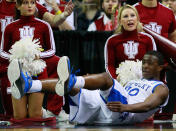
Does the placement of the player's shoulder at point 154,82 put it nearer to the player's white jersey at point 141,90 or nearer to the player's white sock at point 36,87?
the player's white jersey at point 141,90

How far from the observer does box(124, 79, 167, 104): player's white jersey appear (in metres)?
5.29

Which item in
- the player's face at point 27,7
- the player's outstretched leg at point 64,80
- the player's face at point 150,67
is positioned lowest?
the player's face at point 150,67

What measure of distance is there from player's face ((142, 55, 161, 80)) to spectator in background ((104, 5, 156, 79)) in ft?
2.15

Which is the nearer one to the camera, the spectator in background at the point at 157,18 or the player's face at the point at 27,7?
the player's face at the point at 27,7

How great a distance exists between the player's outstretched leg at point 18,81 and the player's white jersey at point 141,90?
119 cm

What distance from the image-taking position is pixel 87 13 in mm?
8711

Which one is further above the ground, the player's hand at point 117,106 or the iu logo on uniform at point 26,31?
the iu logo on uniform at point 26,31

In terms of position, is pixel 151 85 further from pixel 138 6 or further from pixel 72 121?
pixel 138 6

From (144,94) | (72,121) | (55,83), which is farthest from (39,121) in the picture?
(144,94)

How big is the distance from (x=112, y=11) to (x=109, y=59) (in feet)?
4.95

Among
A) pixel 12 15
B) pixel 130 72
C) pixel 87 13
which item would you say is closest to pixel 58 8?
pixel 12 15

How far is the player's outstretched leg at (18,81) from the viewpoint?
4.79m

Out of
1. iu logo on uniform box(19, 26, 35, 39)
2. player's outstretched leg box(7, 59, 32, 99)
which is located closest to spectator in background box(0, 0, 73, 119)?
iu logo on uniform box(19, 26, 35, 39)

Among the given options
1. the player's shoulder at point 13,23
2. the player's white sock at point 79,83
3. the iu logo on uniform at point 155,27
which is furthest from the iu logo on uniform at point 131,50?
the player's white sock at point 79,83
